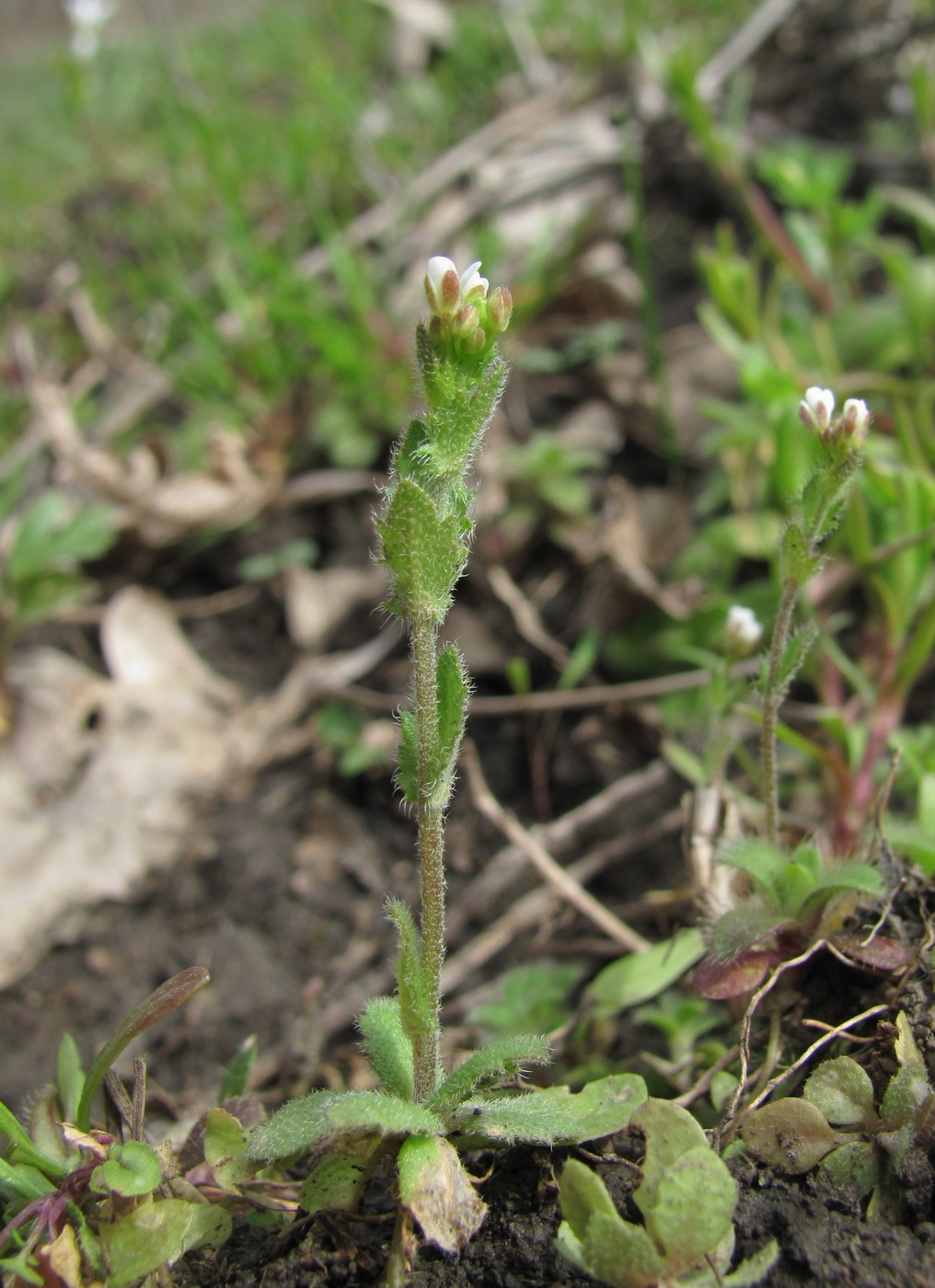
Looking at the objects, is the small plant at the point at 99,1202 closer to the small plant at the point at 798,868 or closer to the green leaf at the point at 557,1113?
the green leaf at the point at 557,1113

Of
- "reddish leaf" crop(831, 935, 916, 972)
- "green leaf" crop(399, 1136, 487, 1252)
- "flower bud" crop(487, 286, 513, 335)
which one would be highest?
"flower bud" crop(487, 286, 513, 335)

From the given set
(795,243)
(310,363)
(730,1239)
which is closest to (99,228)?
(310,363)

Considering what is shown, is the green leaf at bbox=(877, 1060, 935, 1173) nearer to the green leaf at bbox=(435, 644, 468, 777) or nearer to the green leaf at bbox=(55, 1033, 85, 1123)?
the green leaf at bbox=(435, 644, 468, 777)

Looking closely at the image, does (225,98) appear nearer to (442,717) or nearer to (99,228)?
(99,228)

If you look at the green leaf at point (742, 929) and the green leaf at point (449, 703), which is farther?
the green leaf at point (742, 929)

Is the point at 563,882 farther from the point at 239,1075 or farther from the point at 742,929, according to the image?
the point at 239,1075

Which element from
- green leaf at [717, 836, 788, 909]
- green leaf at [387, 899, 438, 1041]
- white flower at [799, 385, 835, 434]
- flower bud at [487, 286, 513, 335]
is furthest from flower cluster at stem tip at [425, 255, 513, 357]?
green leaf at [717, 836, 788, 909]

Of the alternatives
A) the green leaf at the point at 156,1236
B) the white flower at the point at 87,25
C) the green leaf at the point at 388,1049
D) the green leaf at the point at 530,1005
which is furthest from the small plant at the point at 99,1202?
the white flower at the point at 87,25
